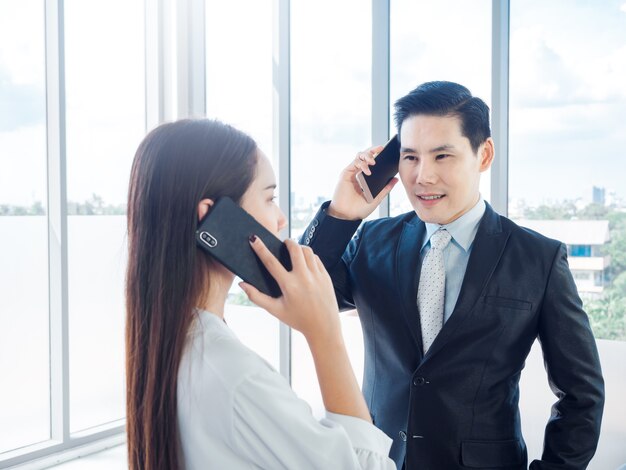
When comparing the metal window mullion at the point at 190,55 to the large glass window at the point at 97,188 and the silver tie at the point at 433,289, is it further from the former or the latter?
the silver tie at the point at 433,289

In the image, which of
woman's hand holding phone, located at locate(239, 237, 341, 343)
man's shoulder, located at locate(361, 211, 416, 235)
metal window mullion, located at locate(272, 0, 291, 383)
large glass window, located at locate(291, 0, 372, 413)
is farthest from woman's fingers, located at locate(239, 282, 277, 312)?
metal window mullion, located at locate(272, 0, 291, 383)

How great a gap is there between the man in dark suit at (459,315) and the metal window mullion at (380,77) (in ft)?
4.38

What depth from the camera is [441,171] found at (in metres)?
1.56

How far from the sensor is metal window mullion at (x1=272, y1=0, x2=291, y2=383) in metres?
3.40

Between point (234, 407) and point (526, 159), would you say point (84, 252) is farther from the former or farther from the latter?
point (234, 407)

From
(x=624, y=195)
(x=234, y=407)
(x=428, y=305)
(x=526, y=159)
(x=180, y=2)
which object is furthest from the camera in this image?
(x=180, y=2)

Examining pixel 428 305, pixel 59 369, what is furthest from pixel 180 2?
pixel 428 305

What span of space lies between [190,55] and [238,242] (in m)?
2.68

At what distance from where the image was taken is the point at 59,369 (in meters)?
2.68

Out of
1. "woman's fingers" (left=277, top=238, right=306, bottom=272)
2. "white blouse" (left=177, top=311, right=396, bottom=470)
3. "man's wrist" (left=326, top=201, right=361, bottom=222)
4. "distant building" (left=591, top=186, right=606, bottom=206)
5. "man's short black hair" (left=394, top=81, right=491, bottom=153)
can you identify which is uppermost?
"man's short black hair" (left=394, top=81, right=491, bottom=153)

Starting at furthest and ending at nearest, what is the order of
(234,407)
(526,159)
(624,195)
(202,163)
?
(526,159) → (624,195) → (202,163) → (234,407)

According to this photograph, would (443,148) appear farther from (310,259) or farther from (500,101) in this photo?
(500,101)

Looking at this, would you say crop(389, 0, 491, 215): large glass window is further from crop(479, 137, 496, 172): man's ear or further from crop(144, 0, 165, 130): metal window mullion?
crop(144, 0, 165, 130): metal window mullion

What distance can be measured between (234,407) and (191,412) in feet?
0.25
